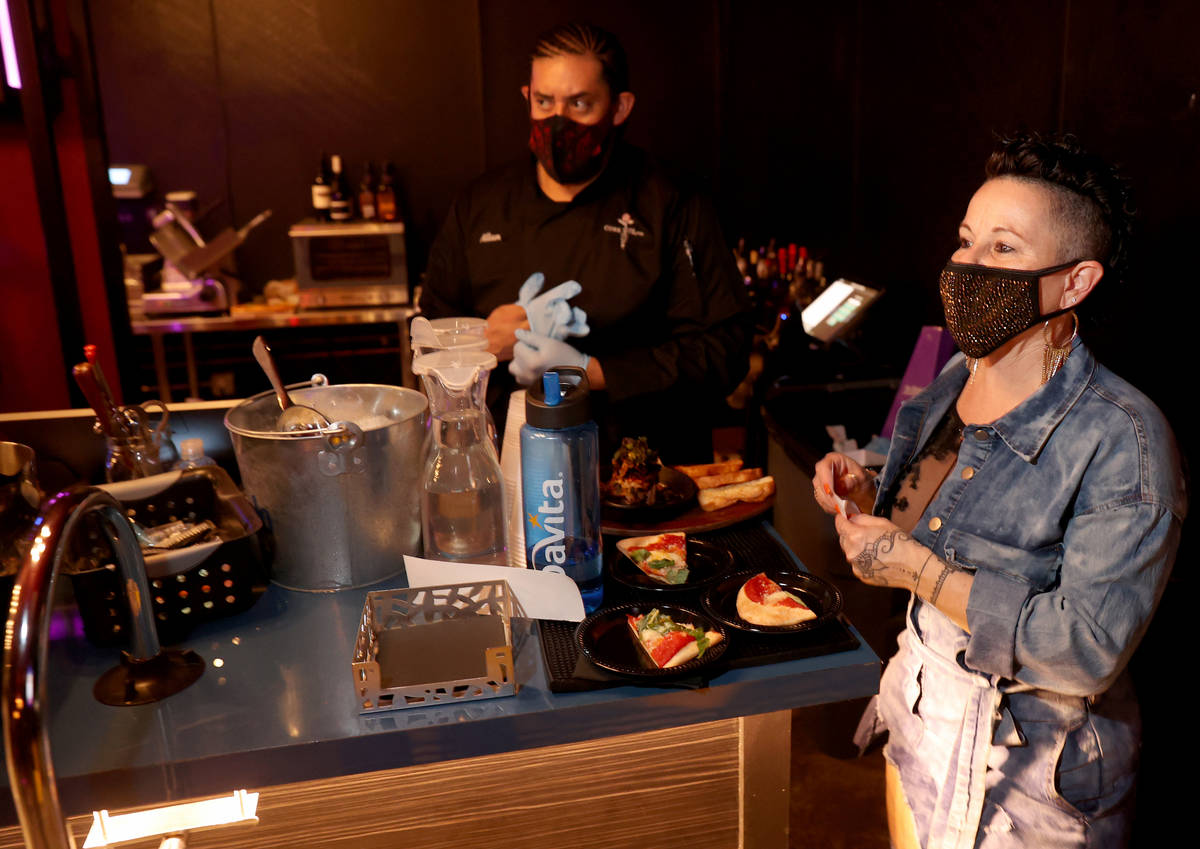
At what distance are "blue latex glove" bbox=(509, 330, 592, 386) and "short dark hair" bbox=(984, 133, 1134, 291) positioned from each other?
109 cm

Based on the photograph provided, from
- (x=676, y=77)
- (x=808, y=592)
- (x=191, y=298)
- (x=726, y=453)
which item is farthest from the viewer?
(x=676, y=77)

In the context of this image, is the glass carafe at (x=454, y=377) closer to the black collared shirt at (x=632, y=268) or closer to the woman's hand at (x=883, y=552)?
the woman's hand at (x=883, y=552)

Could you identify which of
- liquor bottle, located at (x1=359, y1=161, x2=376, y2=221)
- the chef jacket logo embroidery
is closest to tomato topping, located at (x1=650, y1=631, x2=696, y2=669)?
the chef jacket logo embroidery

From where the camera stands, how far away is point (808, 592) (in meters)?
1.49

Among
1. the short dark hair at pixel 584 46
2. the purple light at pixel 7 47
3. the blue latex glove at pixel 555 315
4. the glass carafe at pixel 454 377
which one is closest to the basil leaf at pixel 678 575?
the glass carafe at pixel 454 377

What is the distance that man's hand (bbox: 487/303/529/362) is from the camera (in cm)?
253

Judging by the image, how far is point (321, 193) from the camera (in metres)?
4.70

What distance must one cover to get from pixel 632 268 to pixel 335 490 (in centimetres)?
151

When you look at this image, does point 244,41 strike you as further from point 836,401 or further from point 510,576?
point 510,576

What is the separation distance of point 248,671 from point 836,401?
2.23 metres

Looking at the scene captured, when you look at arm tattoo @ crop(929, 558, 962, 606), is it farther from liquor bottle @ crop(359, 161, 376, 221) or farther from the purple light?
liquor bottle @ crop(359, 161, 376, 221)

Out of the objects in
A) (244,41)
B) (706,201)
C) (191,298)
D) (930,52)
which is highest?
(244,41)

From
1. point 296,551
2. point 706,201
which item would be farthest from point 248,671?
point 706,201

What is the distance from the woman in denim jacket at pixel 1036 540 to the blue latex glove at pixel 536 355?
88 cm
